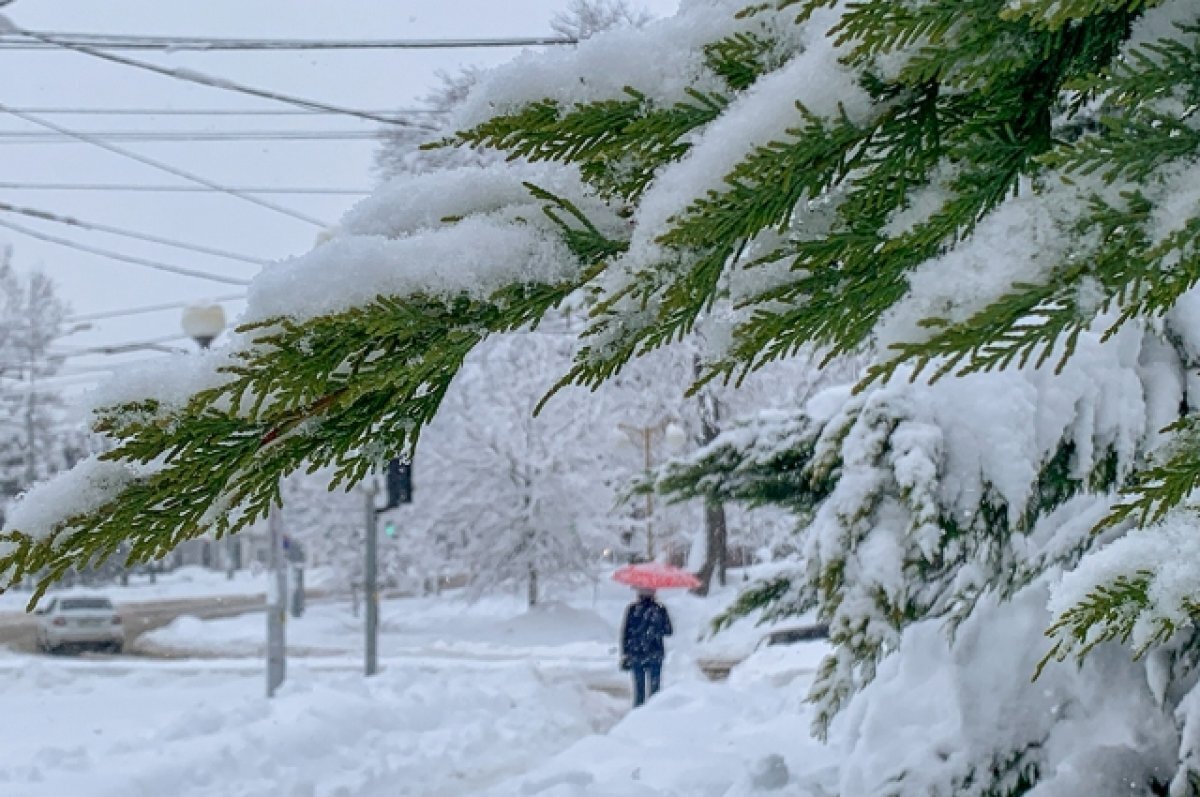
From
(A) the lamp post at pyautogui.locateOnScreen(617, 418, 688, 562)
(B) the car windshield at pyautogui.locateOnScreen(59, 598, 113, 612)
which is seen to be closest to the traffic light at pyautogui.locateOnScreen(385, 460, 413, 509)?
(A) the lamp post at pyautogui.locateOnScreen(617, 418, 688, 562)

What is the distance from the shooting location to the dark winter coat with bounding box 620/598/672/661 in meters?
14.7

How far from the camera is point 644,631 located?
48.4ft

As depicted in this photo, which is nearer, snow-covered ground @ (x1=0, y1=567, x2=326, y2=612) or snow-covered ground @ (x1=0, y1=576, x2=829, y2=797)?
snow-covered ground @ (x1=0, y1=576, x2=829, y2=797)

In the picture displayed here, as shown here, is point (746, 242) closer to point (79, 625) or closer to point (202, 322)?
point (202, 322)

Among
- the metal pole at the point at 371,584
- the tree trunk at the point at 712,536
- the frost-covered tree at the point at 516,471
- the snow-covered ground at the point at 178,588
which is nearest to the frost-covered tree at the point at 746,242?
the metal pole at the point at 371,584

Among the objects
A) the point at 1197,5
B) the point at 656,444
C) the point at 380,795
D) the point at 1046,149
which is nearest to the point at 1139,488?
the point at 1046,149

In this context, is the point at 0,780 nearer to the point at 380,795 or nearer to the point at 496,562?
the point at 380,795

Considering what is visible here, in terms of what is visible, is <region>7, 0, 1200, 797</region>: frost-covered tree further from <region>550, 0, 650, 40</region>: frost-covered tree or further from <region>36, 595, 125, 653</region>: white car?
<region>36, 595, 125, 653</region>: white car

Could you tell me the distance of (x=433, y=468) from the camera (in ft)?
93.8

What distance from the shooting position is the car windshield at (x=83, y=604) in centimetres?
2502

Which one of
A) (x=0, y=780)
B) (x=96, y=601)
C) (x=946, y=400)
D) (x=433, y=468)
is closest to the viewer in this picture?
(x=946, y=400)

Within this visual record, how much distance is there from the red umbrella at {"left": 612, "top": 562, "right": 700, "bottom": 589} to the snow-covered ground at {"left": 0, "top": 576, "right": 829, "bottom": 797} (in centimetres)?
173

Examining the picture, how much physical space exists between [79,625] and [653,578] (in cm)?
1476

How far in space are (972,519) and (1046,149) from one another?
74.6 inches
